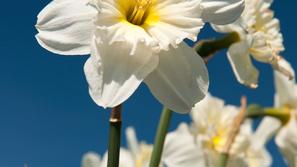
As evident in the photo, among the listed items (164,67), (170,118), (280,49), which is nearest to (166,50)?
(164,67)

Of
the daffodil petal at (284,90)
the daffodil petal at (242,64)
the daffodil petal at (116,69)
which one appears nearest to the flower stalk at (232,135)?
the daffodil petal at (242,64)

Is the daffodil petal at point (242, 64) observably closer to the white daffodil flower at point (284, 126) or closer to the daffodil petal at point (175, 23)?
the daffodil petal at point (175, 23)

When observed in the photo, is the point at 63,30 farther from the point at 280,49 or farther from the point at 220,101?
the point at 220,101

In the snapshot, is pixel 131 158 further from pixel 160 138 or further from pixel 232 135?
pixel 160 138

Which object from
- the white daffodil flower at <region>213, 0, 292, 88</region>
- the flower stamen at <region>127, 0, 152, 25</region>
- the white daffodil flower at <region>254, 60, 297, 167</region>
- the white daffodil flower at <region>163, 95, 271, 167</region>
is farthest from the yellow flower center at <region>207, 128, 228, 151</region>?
the flower stamen at <region>127, 0, 152, 25</region>

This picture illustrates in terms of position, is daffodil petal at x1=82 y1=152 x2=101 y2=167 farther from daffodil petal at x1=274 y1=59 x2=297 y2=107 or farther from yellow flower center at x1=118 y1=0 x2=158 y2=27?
yellow flower center at x1=118 y1=0 x2=158 y2=27

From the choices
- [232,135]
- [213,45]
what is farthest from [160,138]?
[232,135]

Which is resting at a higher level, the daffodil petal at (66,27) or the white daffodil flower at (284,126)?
the daffodil petal at (66,27)
